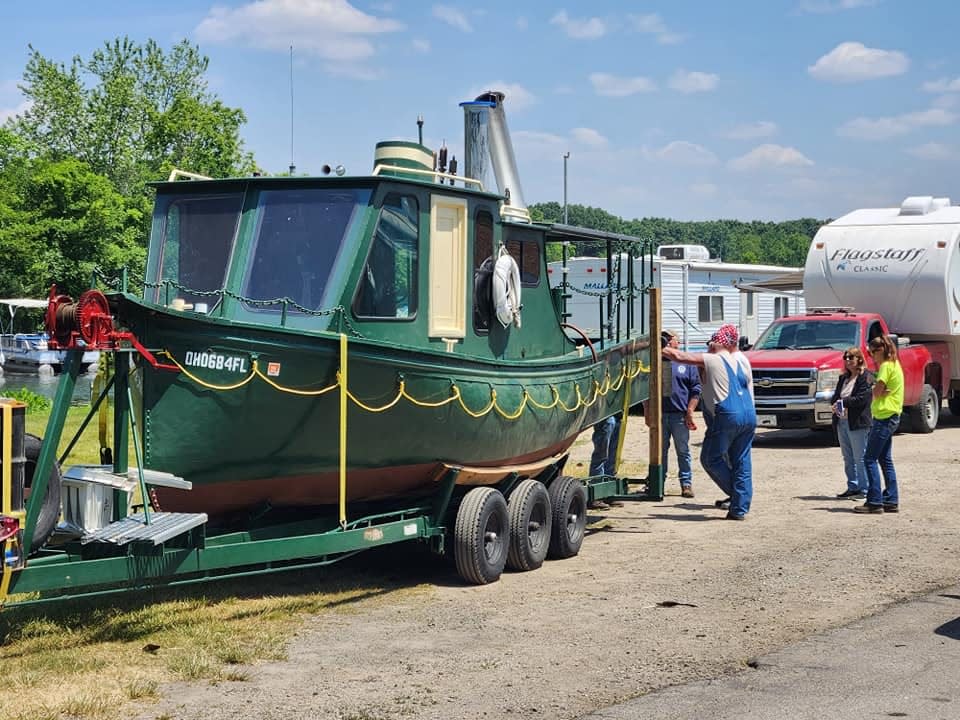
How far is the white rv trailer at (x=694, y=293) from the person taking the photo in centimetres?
2503

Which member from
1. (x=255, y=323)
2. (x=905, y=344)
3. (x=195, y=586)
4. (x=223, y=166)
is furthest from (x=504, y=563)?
(x=223, y=166)

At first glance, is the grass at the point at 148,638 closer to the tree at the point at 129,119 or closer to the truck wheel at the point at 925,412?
the truck wheel at the point at 925,412

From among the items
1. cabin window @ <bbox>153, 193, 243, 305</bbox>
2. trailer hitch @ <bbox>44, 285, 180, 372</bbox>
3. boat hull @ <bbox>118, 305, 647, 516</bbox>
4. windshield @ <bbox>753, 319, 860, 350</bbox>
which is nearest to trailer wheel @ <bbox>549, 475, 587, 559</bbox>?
boat hull @ <bbox>118, 305, 647, 516</bbox>

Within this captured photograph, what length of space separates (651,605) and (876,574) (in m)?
2.21

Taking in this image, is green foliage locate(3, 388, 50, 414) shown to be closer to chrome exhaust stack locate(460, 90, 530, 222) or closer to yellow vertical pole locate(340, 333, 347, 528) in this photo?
chrome exhaust stack locate(460, 90, 530, 222)

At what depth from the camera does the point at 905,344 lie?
20562 mm

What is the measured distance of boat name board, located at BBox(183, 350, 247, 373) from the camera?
784 centimetres

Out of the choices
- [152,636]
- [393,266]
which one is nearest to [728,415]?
[393,266]

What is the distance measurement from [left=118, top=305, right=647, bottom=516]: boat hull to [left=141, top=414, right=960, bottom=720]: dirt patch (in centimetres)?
97

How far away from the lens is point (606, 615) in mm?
8500

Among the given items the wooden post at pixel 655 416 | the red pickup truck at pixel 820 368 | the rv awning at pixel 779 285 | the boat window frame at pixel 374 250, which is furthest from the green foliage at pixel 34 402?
the boat window frame at pixel 374 250

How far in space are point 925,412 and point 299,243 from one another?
15369mm

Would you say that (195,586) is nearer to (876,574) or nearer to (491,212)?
(491,212)

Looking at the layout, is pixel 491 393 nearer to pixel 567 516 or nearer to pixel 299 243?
pixel 567 516
